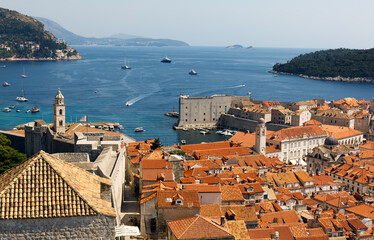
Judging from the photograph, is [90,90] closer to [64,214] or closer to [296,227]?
[296,227]

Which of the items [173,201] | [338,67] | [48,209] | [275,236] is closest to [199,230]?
[173,201]

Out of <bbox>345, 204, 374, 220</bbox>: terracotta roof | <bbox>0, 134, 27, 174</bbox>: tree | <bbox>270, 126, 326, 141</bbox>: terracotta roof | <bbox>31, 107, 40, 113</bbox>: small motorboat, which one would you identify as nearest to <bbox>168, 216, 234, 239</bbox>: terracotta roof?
<bbox>0, 134, 27, 174</bbox>: tree

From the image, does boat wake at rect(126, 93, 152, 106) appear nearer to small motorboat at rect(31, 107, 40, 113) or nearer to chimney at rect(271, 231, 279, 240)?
small motorboat at rect(31, 107, 40, 113)

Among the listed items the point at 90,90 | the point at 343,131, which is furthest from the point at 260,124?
the point at 90,90

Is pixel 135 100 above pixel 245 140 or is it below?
below

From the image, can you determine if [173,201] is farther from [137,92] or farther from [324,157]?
[137,92]
